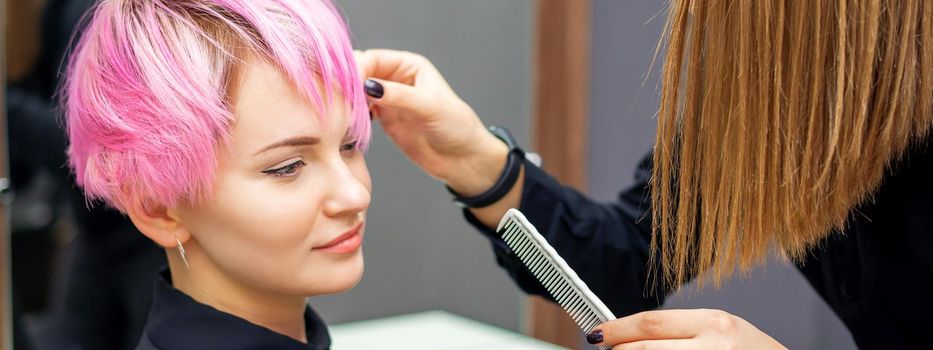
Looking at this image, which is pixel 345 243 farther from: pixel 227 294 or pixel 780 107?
pixel 780 107

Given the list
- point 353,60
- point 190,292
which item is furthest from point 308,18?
point 190,292

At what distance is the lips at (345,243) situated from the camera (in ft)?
2.72

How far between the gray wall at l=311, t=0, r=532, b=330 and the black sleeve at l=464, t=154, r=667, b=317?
81 centimetres

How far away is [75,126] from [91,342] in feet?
2.14

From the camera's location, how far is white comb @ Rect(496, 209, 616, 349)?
0.66 meters

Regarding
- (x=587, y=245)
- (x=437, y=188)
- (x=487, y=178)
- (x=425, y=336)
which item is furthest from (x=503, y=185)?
(x=437, y=188)

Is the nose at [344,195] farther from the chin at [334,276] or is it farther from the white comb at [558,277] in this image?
the white comb at [558,277]

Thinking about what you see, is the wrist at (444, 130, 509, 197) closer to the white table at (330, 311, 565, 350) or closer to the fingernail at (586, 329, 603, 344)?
the fingernail at (586, 329, 603, 344)

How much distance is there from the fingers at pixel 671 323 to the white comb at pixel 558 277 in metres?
0.04

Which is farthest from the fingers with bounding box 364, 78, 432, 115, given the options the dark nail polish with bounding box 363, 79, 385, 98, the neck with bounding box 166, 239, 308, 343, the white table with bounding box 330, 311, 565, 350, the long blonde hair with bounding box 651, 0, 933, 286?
the white table with bounding box 330, 311, 565, 350

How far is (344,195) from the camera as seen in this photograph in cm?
82

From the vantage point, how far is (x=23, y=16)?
4.42 ft

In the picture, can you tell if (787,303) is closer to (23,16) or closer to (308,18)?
(308,18)

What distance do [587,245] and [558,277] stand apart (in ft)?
1.12
